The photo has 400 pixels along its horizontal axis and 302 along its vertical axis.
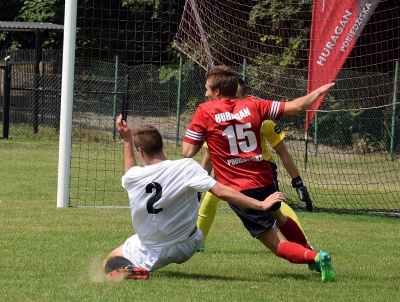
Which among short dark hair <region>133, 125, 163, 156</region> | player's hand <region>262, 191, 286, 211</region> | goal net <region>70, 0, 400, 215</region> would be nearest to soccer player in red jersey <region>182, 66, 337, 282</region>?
short dark hair <region>133, 125, 163, 156</region>

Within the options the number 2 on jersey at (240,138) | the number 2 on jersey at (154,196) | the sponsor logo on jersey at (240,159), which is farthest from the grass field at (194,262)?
the number 2 on jersey at (240,138)

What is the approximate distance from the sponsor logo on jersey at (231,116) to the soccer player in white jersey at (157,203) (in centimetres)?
49

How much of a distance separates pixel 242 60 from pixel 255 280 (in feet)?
26.8

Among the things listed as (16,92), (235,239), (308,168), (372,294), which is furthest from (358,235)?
(16,92)

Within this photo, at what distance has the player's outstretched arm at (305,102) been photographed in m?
6.45

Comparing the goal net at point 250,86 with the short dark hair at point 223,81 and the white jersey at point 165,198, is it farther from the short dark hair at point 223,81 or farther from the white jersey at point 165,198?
the white jersey at point 165,198

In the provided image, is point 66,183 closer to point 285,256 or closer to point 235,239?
point 235,239

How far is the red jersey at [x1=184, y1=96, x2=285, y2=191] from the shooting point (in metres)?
6.73

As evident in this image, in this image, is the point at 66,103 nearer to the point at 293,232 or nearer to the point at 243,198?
the point at 293,232

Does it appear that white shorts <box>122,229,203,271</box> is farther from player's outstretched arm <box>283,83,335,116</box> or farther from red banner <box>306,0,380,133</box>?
red banner <box>306,0,380,133</box>

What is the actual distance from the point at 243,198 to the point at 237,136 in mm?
750

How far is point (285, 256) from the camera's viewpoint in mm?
6668

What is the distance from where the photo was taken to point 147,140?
6.33m

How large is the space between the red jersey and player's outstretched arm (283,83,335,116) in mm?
72
